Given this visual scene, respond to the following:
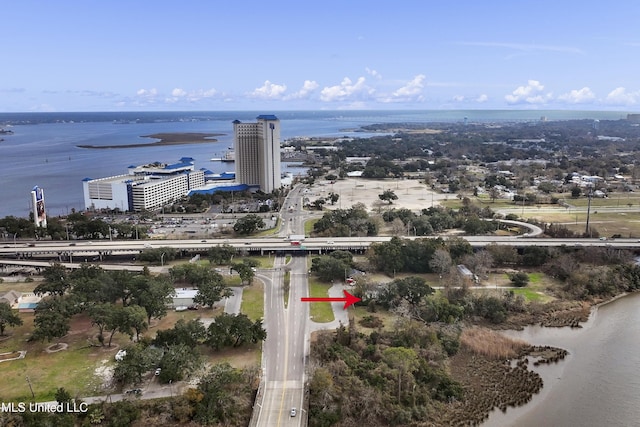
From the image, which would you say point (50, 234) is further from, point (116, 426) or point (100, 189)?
point (116, 426)

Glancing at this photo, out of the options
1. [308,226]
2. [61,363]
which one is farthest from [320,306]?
[308,226]

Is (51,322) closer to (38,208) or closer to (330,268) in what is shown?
(330,268)

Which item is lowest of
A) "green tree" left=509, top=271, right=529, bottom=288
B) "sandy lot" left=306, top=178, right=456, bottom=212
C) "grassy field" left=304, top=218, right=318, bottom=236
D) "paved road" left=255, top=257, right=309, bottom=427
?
"paved road" left=255, top=257, right=309, bottom=427

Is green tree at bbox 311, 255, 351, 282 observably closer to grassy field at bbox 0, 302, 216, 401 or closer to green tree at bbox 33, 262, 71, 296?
grassy field at bbox 0, 302, 216, 401

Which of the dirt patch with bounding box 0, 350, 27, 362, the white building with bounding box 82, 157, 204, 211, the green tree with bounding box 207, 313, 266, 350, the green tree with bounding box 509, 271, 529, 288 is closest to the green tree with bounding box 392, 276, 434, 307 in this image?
the green tree with bounding box 509, 271, 529, 288

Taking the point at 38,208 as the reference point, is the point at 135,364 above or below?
below

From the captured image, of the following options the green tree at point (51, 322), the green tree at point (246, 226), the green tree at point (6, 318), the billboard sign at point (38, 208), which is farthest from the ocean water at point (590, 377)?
the billboard sign at point (38, 208)
